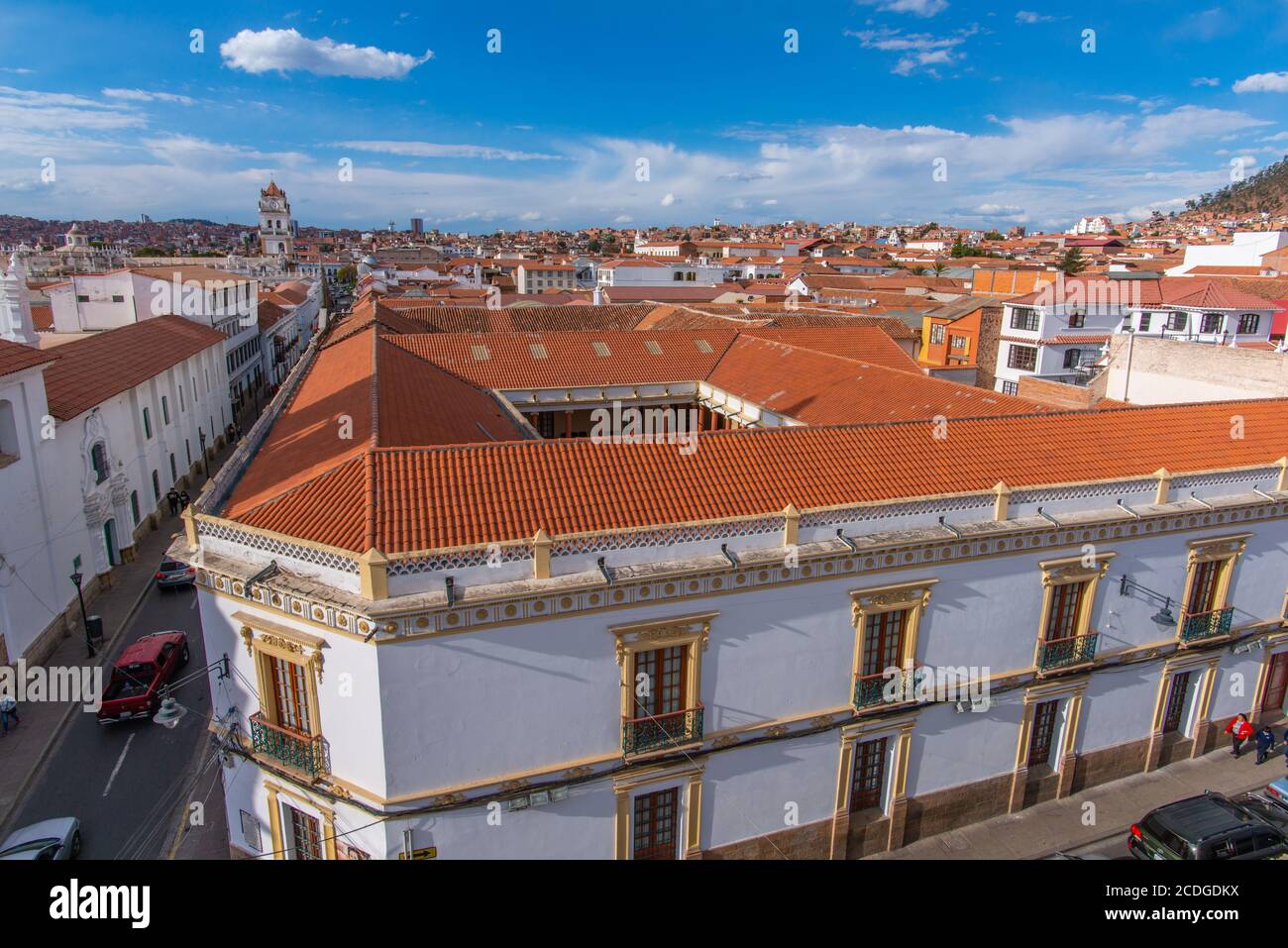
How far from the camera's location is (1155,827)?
52.1ft

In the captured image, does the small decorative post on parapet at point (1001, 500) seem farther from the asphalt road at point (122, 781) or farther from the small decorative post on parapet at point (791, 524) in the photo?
the asphalt road at point (122, 781)

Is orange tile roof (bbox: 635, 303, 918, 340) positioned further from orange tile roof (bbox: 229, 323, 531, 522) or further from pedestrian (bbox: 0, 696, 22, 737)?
pedestrian (bbox: 0, 696, 22, 737)

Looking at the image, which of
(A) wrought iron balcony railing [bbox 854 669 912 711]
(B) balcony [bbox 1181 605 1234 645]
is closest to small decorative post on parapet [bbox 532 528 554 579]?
(A) wrought iron balcony railing [bbox 854 669 912 711]

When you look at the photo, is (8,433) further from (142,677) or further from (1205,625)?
(1205,625)

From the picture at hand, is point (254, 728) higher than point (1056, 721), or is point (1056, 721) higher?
point (254, 728)

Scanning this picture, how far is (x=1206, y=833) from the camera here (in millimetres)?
15328

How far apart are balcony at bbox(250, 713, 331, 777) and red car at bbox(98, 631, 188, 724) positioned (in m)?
8.73

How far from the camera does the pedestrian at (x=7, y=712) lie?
19.5m

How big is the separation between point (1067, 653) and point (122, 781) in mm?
21135

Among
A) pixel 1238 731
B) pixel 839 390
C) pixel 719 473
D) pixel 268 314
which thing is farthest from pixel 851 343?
pixel 268 314

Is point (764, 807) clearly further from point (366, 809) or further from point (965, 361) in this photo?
point (965, 361)
